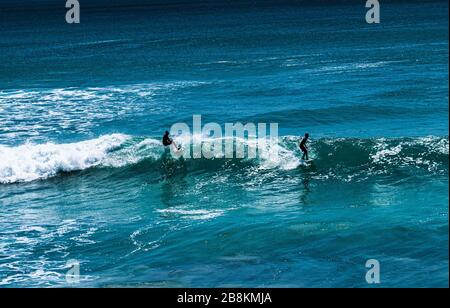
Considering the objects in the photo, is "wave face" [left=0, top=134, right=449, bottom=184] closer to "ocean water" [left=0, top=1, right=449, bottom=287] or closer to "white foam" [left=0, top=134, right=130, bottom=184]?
"white foam" [left=0, top=134, right=130, bottom=184]

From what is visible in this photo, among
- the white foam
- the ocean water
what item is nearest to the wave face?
the white foam

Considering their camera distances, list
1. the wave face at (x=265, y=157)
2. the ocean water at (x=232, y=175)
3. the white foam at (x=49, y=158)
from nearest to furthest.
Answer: the ocean water at (x=232, y=175), the wave face at (x=265, y=157), the white foam at (x=49, y=158)

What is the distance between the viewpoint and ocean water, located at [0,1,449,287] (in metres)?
23.9

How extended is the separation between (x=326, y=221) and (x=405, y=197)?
4.32m

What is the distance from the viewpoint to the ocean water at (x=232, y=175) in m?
23.9

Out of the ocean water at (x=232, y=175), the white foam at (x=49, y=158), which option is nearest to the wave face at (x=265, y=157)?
the white foam at (x=49, y=158)

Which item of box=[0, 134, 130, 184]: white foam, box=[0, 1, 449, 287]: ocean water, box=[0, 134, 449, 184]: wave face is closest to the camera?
box=[0, 1, 449, 287]: ocean water

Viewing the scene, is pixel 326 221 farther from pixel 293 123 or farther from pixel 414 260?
pixel 293 123

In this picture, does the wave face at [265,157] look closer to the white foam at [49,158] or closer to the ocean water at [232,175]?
the white foam at [49,158]

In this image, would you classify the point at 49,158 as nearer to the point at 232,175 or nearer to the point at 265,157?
the point at 232,175

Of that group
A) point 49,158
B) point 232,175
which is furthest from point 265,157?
→ point 49,158
